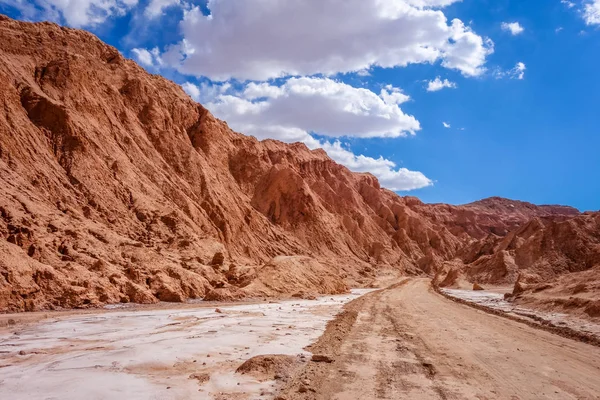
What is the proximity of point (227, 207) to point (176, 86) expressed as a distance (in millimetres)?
25402

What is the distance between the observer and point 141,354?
9703 millimetres

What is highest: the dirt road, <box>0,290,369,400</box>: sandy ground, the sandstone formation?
the sandstone formation

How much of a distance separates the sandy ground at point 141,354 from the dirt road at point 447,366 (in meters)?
1.10

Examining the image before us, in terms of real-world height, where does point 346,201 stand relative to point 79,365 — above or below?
above

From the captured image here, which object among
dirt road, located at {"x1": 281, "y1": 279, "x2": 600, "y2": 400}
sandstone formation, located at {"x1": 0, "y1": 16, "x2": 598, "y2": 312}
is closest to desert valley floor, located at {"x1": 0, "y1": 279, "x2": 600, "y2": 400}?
dirt road, located at {"x1": 281, "y1": 279, "x2": 600, "y2": 400}

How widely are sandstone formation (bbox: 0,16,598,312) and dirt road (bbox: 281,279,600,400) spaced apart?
52.7 feet

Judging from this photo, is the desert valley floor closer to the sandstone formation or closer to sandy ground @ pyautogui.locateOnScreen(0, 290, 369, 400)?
sandy ground @ pyautogui.locateOnScreen(0, 290, 369, 400)

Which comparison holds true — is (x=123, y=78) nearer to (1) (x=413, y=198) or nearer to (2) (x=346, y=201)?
(2) (x=346, y=201)

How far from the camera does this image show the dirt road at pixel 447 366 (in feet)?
23.6

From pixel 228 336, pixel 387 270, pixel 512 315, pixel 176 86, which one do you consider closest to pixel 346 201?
pixel 387 270

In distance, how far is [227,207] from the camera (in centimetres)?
5422

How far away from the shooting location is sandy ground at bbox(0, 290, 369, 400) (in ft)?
23.0

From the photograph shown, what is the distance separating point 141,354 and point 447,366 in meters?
6.88

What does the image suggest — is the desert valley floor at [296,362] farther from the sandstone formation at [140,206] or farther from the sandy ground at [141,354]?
the sandstone formation at [140,206]
